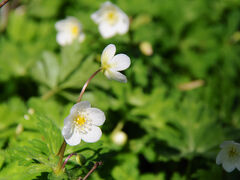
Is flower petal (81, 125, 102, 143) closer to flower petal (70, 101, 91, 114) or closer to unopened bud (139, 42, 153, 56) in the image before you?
flower petal (70, 101, 91, 114)

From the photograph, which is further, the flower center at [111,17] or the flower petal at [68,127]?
the flower center at [111,17]

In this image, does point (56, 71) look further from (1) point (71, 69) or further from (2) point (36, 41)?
(2) point (36, 41)

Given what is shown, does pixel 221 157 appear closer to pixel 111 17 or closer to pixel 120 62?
pixel 120 62

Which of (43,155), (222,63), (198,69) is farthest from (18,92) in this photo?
(222,63)

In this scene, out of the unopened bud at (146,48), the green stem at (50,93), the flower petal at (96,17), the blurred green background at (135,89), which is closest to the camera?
the blurred green background at (135,89)

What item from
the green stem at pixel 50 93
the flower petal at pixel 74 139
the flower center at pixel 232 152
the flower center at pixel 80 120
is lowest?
the flower petal at pixel 74 139

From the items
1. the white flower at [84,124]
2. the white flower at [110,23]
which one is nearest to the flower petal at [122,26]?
the white flower at [110,23]

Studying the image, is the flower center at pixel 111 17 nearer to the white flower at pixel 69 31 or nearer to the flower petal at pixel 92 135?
the white flower at pixel 69 31

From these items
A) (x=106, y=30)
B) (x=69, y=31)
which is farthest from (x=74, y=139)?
(x=69, y=31)

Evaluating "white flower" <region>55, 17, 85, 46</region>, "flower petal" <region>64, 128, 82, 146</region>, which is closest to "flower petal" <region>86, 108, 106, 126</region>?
"flower petal" <region>64, 128, 82, 146</region>
